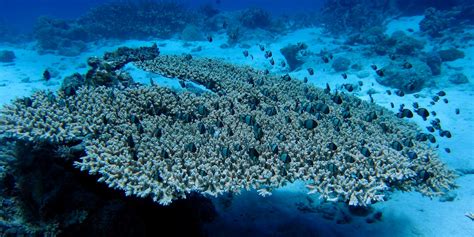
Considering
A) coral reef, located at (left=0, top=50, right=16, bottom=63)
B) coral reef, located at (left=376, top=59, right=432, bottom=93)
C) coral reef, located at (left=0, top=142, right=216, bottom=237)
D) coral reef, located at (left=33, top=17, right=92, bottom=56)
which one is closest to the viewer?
coral reef, located at (left=0, top=142, right=216, bottom=237)

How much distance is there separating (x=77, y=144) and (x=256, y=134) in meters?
2.75

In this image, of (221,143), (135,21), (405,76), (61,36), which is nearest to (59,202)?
(221,143)

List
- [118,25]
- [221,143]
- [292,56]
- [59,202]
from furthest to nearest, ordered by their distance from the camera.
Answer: [118,25], [292,56], [221,143], [59,202]

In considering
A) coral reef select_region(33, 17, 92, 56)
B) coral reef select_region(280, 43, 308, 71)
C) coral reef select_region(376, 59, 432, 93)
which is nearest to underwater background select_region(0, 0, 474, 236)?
coral reef select_region(376, 59, 432, 93)

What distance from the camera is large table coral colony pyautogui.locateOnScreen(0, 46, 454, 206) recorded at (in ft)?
13.4

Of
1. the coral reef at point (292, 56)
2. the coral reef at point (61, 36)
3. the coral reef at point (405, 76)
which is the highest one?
the coral reef at point (61, 36)

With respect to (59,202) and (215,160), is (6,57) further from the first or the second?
(215,160)

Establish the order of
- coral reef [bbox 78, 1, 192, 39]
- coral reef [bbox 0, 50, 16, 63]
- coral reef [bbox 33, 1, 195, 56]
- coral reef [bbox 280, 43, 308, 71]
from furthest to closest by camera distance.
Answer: coral reef [bbox 78, 1, 192, 39] → coral reef [bbox 33, 1, 195, 56] → coral reef [bbox 0, 50, 16, 63] → coral reef [bbox 280, 43, 308, 71]

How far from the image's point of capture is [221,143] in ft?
15.7

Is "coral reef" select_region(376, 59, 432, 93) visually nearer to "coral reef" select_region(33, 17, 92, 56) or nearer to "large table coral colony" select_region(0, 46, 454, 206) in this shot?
"large table coral colony" select_region(0, 46, 454, 206)

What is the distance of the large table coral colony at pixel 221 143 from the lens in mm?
4090

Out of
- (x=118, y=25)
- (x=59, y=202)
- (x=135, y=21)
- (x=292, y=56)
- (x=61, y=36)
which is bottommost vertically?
(x=59, y=202)

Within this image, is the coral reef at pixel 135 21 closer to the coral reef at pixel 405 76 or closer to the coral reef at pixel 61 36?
the coral reef at pixel 61 36

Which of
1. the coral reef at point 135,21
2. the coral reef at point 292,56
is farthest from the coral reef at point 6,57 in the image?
the coral reef at point 292,56
